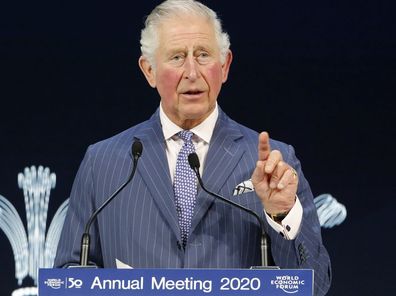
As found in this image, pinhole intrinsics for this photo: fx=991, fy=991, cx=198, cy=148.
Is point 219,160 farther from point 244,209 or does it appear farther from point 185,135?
point 244,209

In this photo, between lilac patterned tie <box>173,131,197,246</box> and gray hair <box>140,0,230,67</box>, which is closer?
lilac patterned tie <box>173,131,197,246</box>

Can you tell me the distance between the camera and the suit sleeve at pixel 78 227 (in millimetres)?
2559

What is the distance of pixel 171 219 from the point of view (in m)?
2.50

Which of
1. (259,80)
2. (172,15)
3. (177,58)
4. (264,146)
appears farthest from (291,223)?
(259,80)

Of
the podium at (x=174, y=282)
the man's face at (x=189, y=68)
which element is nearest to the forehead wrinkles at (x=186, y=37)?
the man's face at (x=189, y=68)

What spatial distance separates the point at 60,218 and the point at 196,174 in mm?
1258

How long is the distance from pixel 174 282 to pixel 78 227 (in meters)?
0.56

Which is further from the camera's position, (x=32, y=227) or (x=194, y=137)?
(x=32, y=227)

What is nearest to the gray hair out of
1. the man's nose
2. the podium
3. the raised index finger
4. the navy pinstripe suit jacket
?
the man's nose

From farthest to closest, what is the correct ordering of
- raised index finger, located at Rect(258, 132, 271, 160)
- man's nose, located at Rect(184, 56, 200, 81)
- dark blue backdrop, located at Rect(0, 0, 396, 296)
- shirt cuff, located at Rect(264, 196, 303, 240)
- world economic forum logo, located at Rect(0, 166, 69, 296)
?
dark blue backdrop, located at Rect(0, 0, 396, 296)
world economic forum logo, located at Rect(0, 166, 69, 296)
man's nose, located at Rect(184, 56, 200, 81)
shirt cuff, located at Rect(264, 196, 303, 240)
raised index finger, located at Rect(258, 132, 271, 160)

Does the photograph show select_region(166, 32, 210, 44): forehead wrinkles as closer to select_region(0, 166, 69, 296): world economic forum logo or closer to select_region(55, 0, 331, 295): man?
select_region(55, 0, 331, 295): man

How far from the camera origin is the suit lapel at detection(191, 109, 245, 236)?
2506mm

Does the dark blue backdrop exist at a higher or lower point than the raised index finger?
higher

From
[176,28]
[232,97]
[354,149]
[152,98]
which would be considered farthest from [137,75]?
[176,28]
